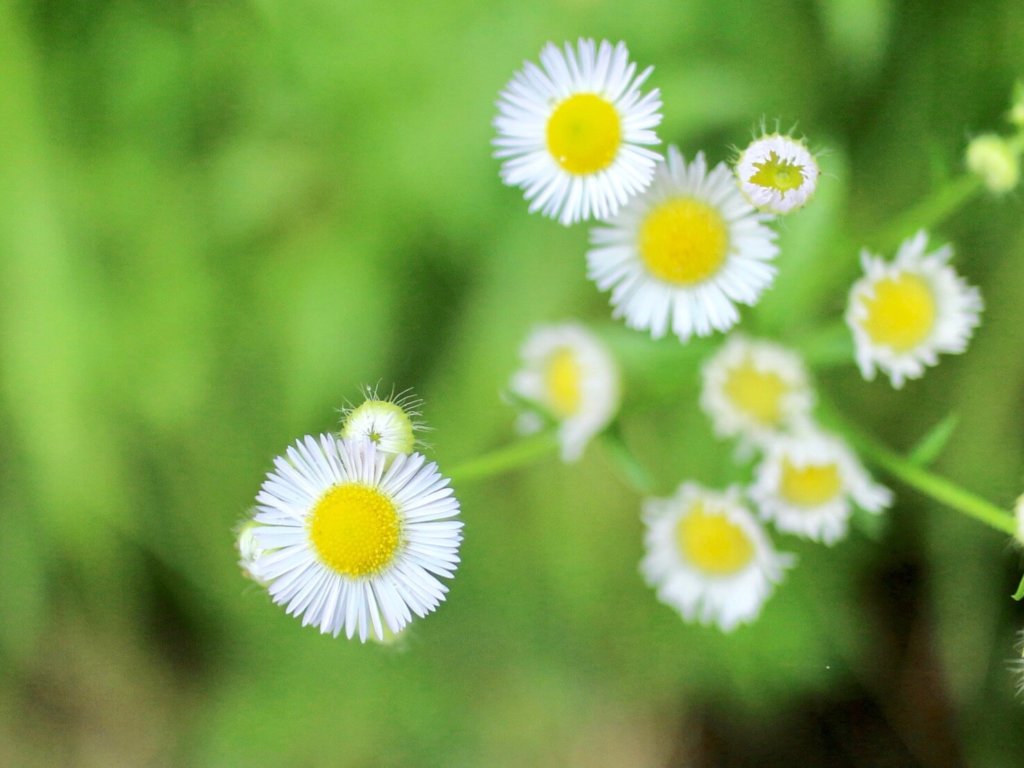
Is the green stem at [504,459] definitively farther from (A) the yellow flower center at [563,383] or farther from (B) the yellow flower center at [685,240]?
(B) the yellow flower center at [685,240]

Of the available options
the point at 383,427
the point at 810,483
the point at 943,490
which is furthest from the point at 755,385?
the point at 383,427

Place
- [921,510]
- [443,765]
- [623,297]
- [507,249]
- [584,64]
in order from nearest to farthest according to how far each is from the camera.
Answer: [584,64]
[623,297]
[507,249]
[921,510]
[443,765]

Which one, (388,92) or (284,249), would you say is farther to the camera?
(284,249)

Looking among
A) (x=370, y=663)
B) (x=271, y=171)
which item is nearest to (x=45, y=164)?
(x=271, y=171)

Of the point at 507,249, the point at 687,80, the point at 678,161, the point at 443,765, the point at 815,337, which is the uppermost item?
the point at 687,80

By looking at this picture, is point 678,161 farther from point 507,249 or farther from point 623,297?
point 507,249

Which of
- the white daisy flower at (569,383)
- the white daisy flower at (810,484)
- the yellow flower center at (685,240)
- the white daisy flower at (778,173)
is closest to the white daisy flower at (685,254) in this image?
the yellow flower center at (685,240)

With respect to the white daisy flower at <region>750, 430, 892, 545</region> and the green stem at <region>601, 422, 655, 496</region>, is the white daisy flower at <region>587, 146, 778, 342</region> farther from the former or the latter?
the white daisy flower at <region>750, 430, 892, 545</region>

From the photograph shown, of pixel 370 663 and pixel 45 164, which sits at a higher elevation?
pixel 45 164
